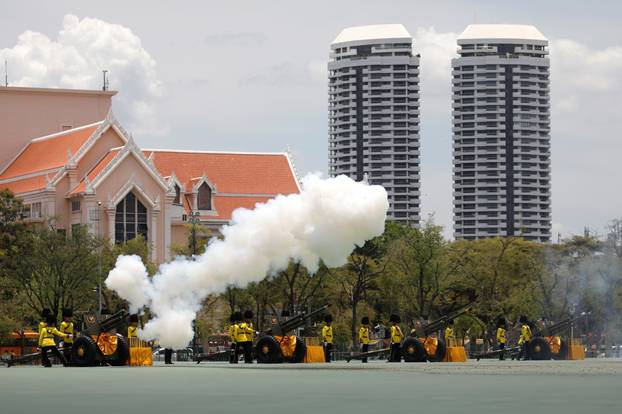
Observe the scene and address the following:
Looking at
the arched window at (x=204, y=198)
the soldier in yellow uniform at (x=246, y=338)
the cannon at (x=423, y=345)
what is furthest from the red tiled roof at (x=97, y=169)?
the soldier in yellow uniform at (x=246, y=338)

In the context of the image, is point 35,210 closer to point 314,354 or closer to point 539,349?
point 539,349

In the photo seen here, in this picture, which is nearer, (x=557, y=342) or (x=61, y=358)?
(x=61, y=358)

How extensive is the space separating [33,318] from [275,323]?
4016 cm

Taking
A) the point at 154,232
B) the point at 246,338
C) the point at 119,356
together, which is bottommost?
the point at 119,356

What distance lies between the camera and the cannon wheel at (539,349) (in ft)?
229

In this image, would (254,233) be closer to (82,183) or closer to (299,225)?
(299,225)

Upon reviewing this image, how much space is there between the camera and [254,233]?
6216 centimetres

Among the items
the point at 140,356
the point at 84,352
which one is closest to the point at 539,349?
the point at 140,356

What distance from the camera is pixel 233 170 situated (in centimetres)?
14850

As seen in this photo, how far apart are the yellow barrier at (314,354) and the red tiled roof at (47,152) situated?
232 feet

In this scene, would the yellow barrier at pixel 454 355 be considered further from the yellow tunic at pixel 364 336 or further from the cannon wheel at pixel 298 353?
the cannon wheel at pixel 298 353

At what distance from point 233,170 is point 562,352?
7853 centimetres

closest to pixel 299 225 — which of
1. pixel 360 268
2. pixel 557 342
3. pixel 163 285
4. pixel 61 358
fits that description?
pixel 163 285

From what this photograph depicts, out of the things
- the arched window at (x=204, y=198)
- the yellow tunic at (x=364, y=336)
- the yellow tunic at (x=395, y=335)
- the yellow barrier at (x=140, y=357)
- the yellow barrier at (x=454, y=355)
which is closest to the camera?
the yellow barrier at (x=140, y=357)
